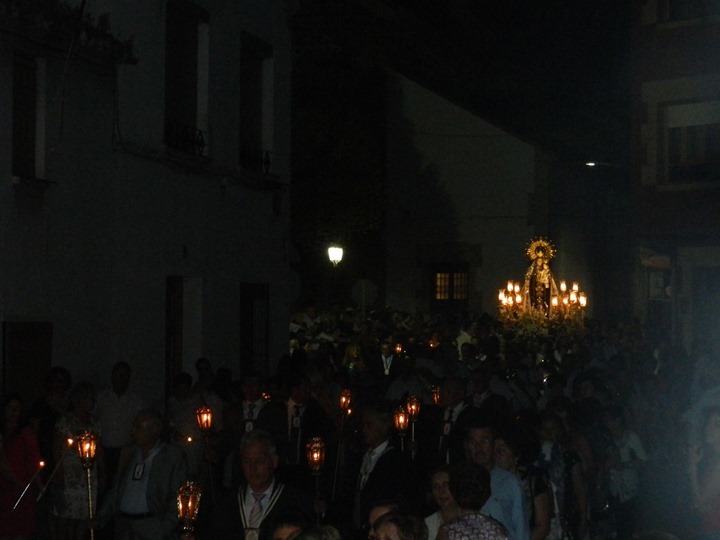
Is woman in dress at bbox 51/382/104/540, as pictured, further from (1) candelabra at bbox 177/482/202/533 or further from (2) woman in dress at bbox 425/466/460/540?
(2) woman in dress at bbox 425/466/460/540

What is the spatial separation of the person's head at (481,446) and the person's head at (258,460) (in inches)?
55.9

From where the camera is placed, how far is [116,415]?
14.1 metres

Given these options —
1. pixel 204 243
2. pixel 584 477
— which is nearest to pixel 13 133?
pixel 204 243

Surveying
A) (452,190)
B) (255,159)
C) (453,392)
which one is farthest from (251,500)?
(452,190)

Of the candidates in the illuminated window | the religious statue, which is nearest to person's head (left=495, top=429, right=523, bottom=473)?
the religious statue

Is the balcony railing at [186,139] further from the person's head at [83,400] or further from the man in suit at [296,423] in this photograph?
the person's head at [83,400]

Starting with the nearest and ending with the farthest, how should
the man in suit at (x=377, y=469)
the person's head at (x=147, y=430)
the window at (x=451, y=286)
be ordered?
the man in suit at (x=377, y=469)
the person's head at (x=147, y=430)
the window at (x=451, y=286)

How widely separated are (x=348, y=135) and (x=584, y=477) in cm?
2749

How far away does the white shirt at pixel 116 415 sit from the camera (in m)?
14.0

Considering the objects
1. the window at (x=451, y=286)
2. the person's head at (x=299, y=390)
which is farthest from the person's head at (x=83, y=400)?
the window at (x=451, y=286)

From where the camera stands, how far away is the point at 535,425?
1077cm

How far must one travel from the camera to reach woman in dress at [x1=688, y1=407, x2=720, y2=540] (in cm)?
816

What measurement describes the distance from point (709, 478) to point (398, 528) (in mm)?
3117

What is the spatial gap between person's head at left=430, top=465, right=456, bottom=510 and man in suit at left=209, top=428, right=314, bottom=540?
27.7 inches
